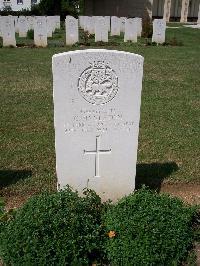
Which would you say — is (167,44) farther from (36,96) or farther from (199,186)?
(199,186)

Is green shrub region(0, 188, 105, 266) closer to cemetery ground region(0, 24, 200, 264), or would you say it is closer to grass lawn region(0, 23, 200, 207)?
cemetery ground region(0, 24, 200, 264)

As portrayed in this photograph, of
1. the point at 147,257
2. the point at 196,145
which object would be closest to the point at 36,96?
the point at 196,145

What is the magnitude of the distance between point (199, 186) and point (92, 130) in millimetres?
1900

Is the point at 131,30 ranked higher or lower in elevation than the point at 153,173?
higher

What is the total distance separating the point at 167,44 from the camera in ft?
60.8

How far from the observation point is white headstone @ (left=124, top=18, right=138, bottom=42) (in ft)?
60.7

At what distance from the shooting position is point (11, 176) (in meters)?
5.21

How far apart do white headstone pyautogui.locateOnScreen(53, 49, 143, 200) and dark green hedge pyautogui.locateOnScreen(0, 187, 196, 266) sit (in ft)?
2.02

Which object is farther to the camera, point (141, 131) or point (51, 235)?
point (141, 131)

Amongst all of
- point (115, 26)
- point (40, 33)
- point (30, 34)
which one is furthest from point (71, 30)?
point (115, 26)

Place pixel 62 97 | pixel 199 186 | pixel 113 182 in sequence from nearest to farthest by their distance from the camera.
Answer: pixel 62 97 → pixel 113 182 → pixel 199 186

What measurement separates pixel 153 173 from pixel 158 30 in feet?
46.1

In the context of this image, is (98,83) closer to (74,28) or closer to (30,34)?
(74,28)

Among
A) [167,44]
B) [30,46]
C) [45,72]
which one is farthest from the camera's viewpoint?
[167,44]
